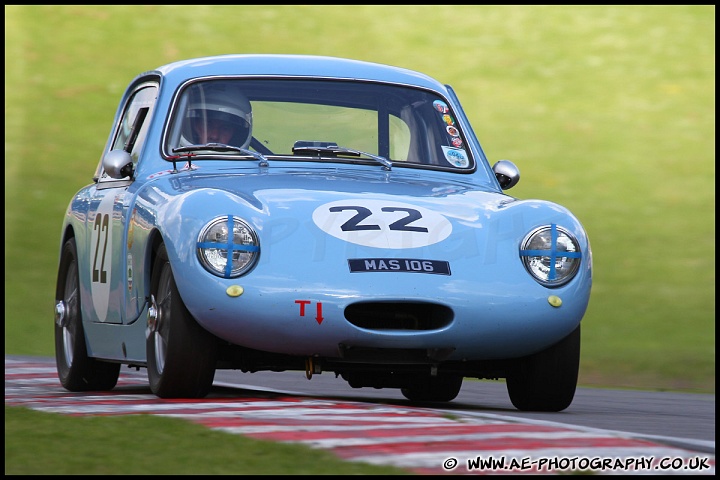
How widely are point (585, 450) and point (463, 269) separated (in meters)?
1.84

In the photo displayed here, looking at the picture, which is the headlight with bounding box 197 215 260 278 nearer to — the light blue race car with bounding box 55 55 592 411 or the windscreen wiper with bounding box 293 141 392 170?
the light blue race car with bounding box 55 55 592 411

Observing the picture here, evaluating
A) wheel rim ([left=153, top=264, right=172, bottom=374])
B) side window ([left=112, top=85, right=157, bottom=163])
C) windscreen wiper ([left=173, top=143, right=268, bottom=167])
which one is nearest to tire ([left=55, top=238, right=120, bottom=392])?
side window ([left=112, top=85, right=157, bottom=163])

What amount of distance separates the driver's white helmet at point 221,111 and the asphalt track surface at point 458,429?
4.35 feet

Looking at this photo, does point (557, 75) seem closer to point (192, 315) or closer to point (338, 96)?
point (338, 96)

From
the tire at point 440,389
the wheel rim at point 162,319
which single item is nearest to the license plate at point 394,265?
the wheel rim at point 162,319

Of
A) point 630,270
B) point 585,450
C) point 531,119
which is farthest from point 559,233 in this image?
point 531,119

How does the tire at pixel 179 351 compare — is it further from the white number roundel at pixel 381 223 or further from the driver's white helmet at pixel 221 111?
the driver's white helmet at pixel 221 111

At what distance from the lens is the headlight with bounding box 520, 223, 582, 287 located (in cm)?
664

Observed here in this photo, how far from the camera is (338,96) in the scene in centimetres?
822

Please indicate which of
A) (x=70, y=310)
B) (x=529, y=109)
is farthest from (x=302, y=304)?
(x=529, y=109)

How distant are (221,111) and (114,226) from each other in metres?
0.81

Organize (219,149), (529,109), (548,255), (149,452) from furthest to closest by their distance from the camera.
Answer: (529,109), (219,149), (548,255), (149,452)

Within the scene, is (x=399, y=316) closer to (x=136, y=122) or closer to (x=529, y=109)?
(x=136, y=122)

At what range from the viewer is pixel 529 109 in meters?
26.2
